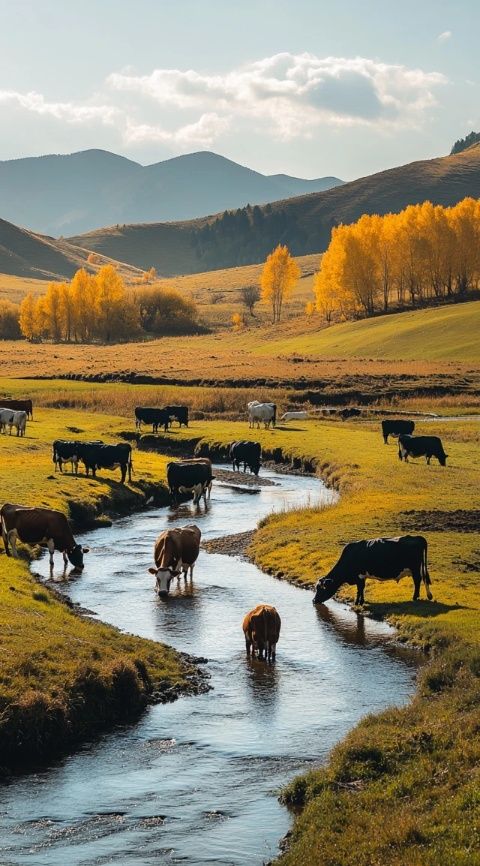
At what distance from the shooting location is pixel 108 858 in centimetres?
1351

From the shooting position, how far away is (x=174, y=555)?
2867 centimetres

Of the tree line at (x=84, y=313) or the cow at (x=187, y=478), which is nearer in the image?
the cow at (x=187, y=478)

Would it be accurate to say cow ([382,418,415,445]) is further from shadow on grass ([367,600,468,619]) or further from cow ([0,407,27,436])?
shadow on grass ([367,600,468,619])

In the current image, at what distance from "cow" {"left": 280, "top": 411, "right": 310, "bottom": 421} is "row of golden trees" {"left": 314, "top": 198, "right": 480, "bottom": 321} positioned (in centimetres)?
6491

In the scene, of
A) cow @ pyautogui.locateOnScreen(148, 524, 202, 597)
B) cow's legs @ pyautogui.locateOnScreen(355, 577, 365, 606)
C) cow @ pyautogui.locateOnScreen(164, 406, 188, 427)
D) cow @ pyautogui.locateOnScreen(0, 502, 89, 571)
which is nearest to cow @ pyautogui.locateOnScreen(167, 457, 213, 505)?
cow @ pyautogui.locateOnScreen(0, 502, 89, 571)

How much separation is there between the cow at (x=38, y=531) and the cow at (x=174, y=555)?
2.63m

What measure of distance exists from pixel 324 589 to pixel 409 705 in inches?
321

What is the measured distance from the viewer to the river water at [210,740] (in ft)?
45.8

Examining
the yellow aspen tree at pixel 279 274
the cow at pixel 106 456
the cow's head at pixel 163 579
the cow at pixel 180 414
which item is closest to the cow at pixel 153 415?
the cow at pixel 180 414

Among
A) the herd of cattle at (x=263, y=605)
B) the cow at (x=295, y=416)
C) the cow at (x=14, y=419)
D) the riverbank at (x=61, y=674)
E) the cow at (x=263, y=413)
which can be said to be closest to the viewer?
the riverbank at (x=61, y=674)

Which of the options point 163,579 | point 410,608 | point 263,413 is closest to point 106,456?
point 163,579

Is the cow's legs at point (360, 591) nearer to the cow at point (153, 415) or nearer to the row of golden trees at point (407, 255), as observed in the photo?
the cow at point (153, 415)

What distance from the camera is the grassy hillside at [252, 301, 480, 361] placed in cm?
10785

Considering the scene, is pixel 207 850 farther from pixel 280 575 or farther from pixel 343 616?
pixel 280 575
